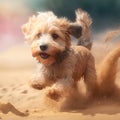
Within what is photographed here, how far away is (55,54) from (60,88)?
397 millimetres

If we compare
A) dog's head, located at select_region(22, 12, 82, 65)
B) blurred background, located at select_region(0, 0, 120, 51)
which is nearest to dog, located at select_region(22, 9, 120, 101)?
dog's head, located at select_region(22, 12, 82, 65)

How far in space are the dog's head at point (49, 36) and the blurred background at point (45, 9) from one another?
0.90 m

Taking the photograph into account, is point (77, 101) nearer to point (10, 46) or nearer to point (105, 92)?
point (105, 92)

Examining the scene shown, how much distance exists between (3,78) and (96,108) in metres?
1.58

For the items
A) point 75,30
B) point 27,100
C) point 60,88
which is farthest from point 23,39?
point 60,88

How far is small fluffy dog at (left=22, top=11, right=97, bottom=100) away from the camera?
5.28m

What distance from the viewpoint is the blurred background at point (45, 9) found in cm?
659

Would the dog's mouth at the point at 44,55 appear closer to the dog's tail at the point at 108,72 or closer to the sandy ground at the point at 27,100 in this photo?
the sandy ground at the point at 27,100

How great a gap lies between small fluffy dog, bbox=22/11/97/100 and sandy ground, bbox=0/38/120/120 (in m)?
0.34

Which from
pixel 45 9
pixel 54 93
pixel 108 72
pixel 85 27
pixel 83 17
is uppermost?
pixel 45 9

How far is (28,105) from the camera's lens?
616 centimetres

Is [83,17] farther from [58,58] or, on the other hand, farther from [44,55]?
[44,55]

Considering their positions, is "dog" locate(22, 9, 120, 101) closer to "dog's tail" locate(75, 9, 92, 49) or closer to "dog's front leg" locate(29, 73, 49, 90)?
"dog's front leg" locate(29, 73, 49, 90)

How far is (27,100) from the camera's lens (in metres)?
6.35
